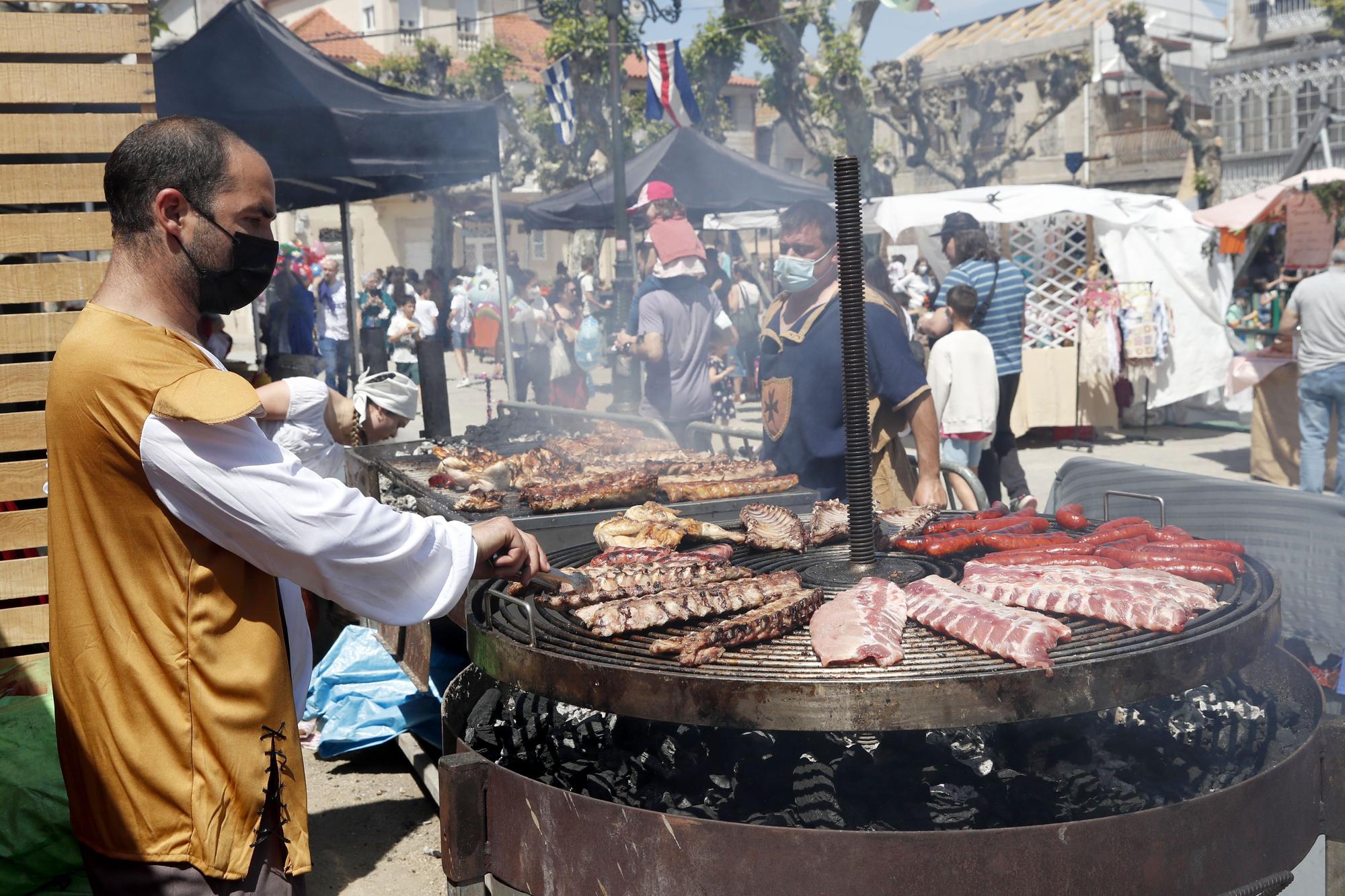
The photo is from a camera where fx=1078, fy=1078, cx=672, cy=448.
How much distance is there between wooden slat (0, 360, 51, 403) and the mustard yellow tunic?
3.11m

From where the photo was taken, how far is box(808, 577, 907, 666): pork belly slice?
2494 mm

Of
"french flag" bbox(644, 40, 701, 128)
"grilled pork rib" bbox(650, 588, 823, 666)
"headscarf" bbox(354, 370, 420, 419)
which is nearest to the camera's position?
"grilled pork rib" bbox(650, 588, 823, 666)

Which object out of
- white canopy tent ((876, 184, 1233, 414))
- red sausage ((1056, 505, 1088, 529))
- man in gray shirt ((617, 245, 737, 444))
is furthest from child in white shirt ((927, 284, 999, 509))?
white canopy tent ((876, 184, 1233, 414))

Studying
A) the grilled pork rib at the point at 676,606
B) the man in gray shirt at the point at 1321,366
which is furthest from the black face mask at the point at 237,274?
the man in gray shirt at the point at 1321,366

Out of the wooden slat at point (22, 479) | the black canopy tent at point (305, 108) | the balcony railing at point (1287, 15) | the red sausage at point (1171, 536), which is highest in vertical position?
the balcony railing at point (1287, 15)

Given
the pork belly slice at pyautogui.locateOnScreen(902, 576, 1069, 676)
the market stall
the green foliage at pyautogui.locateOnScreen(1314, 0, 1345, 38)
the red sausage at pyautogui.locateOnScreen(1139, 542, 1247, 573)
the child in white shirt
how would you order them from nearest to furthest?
the pork belly slice at pyautogui.locateOnScreen(902, 576, 1069, 676) < the red sausage at pyautogui.locateOnScreen(1139, 542, 1247, 573) < the child in white shirt < the market stall < the green foliage at pyautogui.locateOnScreen(1314, 0, 1345, 38)

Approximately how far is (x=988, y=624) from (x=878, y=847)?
1.97 ft

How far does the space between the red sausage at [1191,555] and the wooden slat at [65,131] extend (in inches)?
177

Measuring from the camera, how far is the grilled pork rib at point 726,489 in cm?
473

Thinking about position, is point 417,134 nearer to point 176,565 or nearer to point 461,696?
point 461,696

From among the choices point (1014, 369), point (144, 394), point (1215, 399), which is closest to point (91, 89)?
point (144, 394)

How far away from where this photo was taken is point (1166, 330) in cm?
1466

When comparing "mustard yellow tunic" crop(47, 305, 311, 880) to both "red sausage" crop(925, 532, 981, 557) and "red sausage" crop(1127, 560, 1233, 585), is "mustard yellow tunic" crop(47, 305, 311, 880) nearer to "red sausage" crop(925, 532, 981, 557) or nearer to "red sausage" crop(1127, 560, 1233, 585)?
"red sausage" crop(925, 532, 981, 557)

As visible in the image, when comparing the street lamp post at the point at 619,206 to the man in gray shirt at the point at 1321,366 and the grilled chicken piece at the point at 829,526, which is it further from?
the grilled chicken piece at the point at 829,526
